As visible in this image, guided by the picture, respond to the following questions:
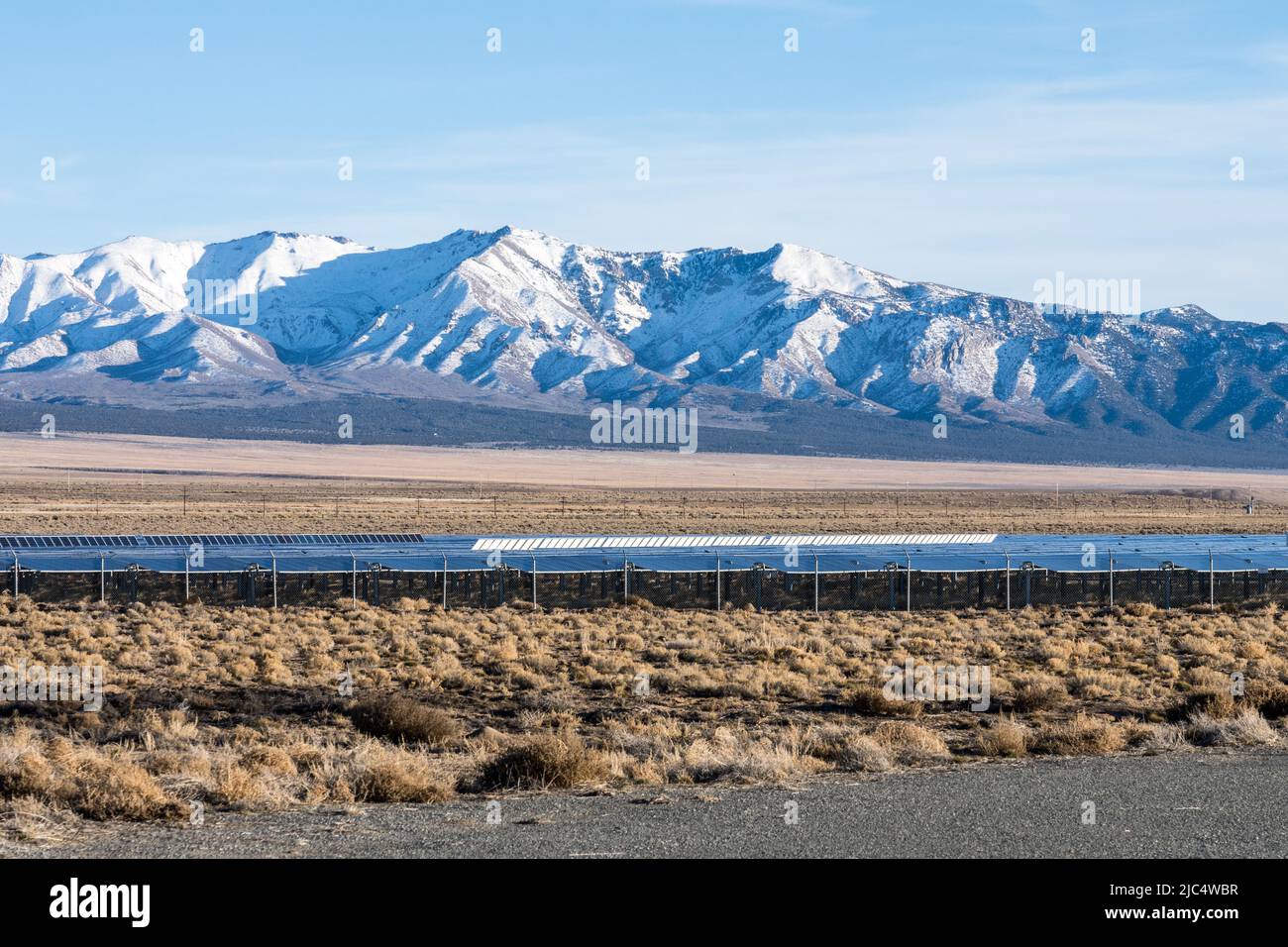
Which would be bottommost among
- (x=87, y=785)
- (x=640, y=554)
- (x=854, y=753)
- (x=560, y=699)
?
(x=640, y=554)

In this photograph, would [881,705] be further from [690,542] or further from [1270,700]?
[690,542]

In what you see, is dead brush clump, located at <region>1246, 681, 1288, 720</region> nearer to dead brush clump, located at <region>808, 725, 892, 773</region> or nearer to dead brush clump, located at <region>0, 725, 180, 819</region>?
dead brush clump, located at <region>808, 725, 892, 773</region>

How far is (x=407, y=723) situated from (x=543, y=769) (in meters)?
3.85

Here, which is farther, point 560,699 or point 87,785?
point 560,699

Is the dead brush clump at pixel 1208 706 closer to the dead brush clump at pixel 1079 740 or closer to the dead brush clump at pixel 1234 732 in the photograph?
the dead brush clump at pixel 1234 732

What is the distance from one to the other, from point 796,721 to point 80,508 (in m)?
87.9

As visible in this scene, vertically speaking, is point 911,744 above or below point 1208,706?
above

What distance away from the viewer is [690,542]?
6950cm

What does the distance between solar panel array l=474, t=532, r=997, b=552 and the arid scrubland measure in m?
24.6

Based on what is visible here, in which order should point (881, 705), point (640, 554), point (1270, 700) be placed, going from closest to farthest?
1. point (1270, 700)
2. point (881, 705)
3. point (640, 554)

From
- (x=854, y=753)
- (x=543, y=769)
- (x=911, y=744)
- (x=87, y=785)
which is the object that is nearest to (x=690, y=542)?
(x=911, y=744)

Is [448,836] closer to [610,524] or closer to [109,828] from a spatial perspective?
[109,828]

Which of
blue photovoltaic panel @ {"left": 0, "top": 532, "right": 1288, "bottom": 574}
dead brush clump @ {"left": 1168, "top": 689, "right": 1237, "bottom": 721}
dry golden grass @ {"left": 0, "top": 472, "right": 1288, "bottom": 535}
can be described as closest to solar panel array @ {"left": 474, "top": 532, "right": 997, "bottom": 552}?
blue photovoltaic panel @ {"left": 0, "top": 532, "right": 1288, "bottom": 574}
